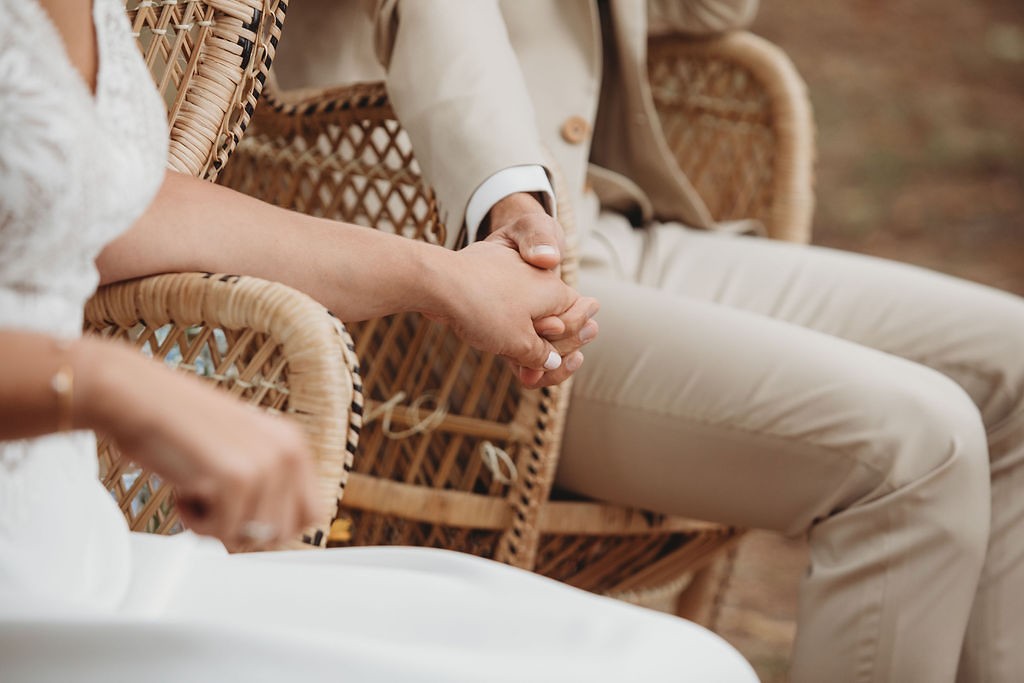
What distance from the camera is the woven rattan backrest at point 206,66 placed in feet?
2.90

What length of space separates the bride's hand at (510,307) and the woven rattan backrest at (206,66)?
0.22m

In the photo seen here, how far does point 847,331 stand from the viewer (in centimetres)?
128

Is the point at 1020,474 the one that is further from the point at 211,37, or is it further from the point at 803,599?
the point at 211,37

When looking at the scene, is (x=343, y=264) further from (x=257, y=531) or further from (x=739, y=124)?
(x=739, y=124)

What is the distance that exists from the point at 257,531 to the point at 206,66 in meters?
0.56

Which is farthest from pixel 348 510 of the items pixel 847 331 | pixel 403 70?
pixel 847 331

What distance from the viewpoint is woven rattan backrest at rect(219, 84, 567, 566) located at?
1101 millimetres

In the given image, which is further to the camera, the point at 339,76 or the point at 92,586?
the point at 339,76

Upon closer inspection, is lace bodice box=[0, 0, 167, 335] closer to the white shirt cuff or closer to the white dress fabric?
the white dress fabric

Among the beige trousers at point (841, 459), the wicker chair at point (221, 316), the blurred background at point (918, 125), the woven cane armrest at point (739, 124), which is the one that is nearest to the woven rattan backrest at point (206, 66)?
the wicker chair at point (221, 316)

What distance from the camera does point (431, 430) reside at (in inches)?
44.7

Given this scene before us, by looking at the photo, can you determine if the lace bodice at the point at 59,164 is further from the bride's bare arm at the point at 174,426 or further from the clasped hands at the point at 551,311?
the clasped hands at the point at 551,311

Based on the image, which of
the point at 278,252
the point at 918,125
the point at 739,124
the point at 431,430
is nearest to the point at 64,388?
the point at 278,252

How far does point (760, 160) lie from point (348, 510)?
0.79 metres
